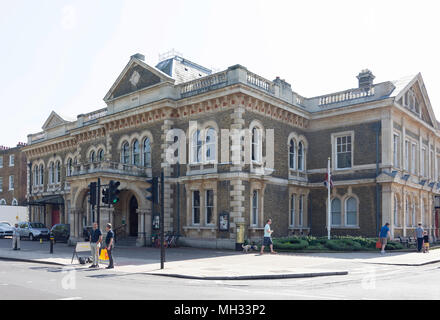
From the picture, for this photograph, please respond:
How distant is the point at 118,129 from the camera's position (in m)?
31.4

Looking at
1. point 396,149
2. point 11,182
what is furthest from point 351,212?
point 11,182

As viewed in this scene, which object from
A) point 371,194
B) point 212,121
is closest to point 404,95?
point 371,194

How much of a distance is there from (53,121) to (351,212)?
27231mm

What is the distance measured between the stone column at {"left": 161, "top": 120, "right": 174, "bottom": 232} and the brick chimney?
12.7 meters

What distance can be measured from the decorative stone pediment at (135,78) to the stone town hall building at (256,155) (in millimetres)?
91

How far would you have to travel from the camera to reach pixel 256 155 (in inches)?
1030

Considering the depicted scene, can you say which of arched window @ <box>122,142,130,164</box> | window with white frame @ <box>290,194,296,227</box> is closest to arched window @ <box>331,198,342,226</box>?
window with white frame @ <box>290,194,296,227</box>

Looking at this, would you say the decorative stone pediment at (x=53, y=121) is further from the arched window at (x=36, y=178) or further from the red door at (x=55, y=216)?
the red door at (x=55, y=216)

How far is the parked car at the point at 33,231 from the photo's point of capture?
3519 cm

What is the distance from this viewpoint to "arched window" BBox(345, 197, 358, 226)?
28.5 metres

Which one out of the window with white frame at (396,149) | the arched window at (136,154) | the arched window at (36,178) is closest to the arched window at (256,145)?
the arched window at (136,154)

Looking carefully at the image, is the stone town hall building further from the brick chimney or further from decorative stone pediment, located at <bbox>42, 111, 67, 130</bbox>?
decorative stone pediment, located at <bbox>42, 111, 67, 130</bbox>

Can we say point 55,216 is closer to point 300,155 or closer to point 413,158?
point 300,155

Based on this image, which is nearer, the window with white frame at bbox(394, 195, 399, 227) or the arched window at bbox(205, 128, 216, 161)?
the arched window at bbox(205, 128, 216, 161)
